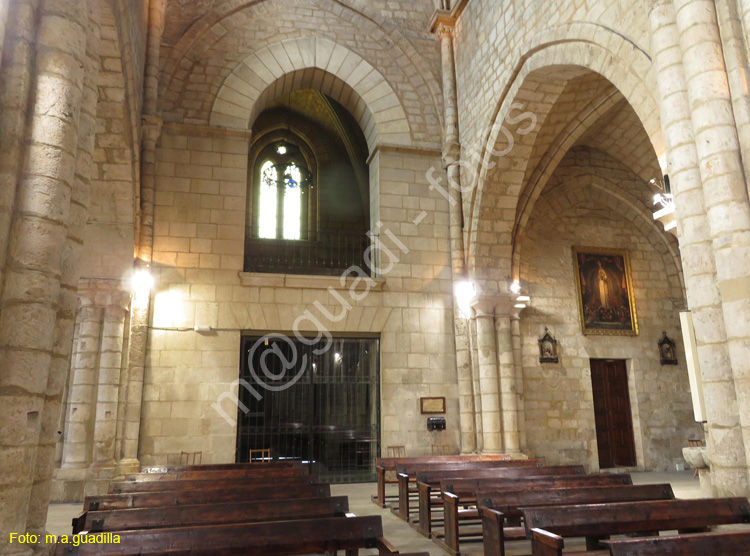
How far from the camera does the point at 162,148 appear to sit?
908 centimetres

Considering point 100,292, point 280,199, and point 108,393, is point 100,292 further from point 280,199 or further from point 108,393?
point 280,199

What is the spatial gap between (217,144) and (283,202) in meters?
3.41

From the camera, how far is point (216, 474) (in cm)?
589

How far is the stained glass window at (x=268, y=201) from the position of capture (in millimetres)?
12438

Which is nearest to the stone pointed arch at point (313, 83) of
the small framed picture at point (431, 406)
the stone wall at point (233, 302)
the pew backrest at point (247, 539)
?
the stone wall at point (233, 302)

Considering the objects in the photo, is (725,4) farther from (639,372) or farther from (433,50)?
(639,372)

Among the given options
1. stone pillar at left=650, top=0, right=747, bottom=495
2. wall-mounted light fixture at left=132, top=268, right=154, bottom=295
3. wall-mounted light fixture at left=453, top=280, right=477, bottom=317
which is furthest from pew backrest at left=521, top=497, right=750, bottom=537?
wall-mounted light fixture at left=132, top=268, right=154, bottom=295

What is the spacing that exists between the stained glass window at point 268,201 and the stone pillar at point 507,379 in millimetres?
5320

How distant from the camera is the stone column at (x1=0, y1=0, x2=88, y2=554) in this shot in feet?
10.1

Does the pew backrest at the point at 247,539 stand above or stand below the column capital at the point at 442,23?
below

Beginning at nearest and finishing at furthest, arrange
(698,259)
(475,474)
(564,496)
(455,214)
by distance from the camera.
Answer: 1. (698,259)
2. (564,496)
3. (475,474)
4. (455,214)

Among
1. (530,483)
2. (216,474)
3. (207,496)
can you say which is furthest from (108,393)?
(530,483)

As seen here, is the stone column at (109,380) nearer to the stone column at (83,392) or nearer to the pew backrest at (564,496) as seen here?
the stone column at (83,392)

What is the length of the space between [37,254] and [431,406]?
22.2ft
